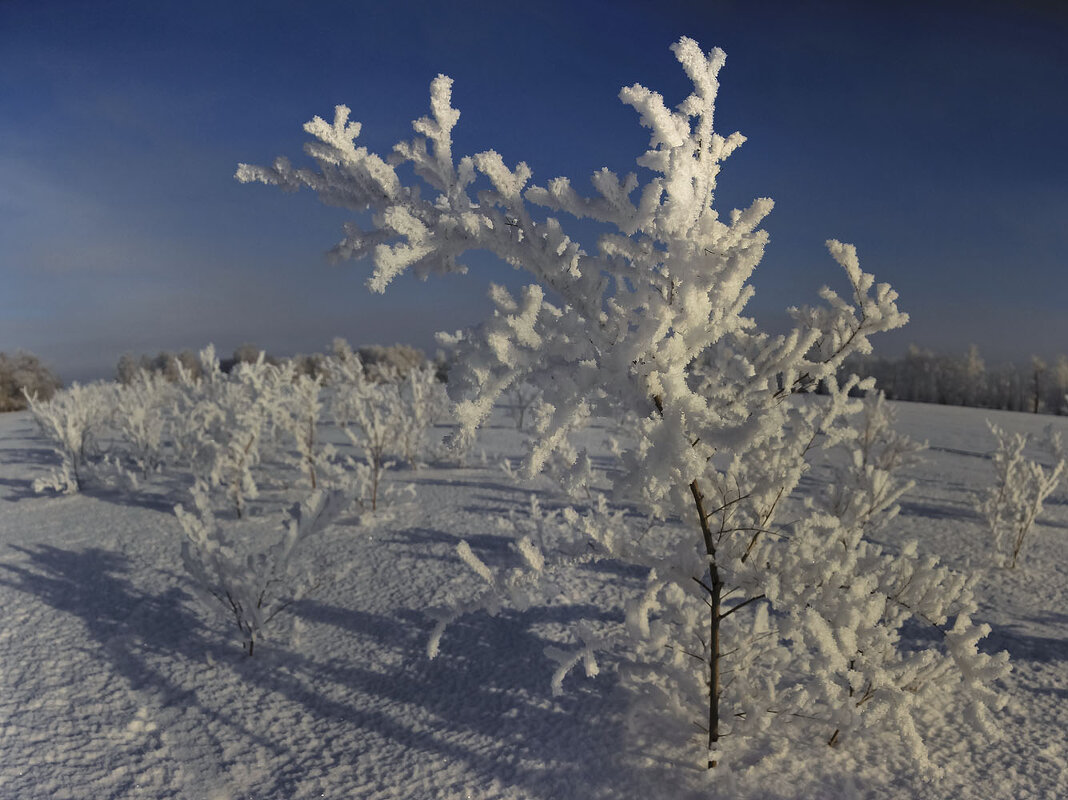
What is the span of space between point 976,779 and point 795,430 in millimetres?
1609

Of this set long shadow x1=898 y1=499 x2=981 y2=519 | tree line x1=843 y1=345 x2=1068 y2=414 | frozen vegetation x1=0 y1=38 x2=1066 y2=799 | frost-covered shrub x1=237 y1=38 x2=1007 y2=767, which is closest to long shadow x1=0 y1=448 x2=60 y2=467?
frozen vegetation x1=0 y1=38 x2=1066 y2=799

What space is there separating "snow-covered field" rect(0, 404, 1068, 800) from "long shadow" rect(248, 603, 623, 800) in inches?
0.4

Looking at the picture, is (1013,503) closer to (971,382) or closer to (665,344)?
(665,344)

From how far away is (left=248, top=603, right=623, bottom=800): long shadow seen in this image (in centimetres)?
249

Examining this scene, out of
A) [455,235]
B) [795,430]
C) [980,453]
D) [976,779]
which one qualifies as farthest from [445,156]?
[980,453]

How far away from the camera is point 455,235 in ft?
5.07

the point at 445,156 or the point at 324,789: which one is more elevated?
the point at 445,156

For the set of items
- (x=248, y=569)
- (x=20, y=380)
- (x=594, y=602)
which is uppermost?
(x=20, y=380)

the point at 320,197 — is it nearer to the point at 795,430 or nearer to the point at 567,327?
the point at 567,327

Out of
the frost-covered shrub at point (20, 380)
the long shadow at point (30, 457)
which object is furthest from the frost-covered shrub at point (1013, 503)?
the frost-covered shrub at point (20, 380)

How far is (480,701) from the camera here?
2975 millimetres

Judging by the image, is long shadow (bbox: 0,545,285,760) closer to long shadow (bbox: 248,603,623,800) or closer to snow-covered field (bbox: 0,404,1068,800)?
snow-covered field (bbox: 0,404,1068,800)

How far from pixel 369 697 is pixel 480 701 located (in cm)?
59

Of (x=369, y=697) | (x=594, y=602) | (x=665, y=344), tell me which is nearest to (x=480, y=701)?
(x=369, y=697)
